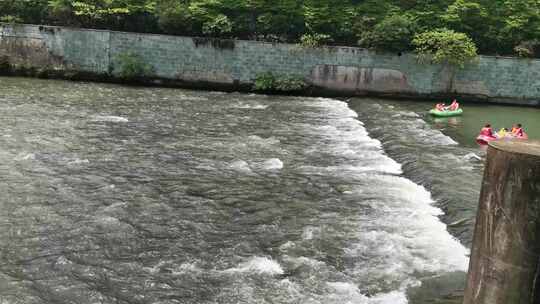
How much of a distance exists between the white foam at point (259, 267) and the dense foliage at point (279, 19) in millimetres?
25086

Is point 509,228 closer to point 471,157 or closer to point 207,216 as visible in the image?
point 207,216

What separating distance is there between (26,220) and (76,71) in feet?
76.4

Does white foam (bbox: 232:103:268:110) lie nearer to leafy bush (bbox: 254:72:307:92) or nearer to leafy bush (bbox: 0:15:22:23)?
leafy bush (bbox: 254:72:307:92)

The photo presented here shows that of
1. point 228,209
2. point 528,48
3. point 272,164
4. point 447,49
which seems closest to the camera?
point 228,209

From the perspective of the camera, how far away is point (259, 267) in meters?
9.16

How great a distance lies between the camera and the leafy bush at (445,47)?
31.7 metres

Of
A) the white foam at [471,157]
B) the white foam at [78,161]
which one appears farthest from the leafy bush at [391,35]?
the white foam at [78,161]

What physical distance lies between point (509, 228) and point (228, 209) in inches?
277

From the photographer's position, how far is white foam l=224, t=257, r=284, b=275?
9016 millimetres

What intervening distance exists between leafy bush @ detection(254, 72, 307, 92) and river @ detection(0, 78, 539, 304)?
997 centimetres

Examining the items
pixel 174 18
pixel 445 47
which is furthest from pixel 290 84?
pixel 445 47

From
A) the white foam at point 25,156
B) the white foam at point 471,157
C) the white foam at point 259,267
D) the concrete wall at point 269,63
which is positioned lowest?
the white foam at point 259,267

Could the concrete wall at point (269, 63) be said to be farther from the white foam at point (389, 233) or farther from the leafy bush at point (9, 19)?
the white foam at point (389, 233)

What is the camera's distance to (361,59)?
32.2 metres
